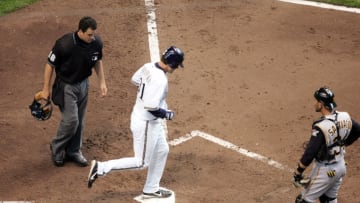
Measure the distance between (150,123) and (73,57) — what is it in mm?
1440

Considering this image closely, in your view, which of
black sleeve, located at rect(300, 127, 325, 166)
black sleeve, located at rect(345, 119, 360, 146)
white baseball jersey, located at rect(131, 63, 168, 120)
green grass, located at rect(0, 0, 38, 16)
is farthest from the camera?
green grass, located at rect(0, 0, 38, 16)

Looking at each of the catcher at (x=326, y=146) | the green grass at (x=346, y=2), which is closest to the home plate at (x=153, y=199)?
the catcher at (x=326, y=146)

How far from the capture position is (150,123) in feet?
28.9

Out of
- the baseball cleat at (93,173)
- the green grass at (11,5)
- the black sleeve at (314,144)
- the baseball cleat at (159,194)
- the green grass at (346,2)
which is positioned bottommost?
the baseball cleat at (159,194)

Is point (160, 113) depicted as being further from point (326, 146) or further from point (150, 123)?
point (326, 146)

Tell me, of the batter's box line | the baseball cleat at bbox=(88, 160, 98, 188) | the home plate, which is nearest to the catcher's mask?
the baseball cleat at bbox=(88, 160, 98, 188)

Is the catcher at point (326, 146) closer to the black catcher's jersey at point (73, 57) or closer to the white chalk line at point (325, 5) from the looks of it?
the black catcher's jersey at point (73, 57)

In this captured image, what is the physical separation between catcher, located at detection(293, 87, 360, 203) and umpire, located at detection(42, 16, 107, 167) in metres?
3.04

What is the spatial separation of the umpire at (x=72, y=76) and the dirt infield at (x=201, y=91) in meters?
0.38

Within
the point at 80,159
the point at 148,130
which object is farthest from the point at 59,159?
the point at 148,130

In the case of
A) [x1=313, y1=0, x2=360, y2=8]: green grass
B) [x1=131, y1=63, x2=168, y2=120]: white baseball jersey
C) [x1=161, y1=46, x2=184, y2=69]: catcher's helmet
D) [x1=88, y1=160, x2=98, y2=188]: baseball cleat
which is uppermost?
[x1=161, y1=46, x2=184, y2=69]: catcher's helmet

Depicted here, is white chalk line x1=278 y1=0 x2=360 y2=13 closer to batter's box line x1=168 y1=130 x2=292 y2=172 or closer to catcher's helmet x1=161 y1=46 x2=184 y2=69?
batter's box line x1=168 y1=130 x2=292 y2=172

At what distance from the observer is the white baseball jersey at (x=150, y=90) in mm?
8531

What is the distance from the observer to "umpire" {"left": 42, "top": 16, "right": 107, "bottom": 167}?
30.7 feet
